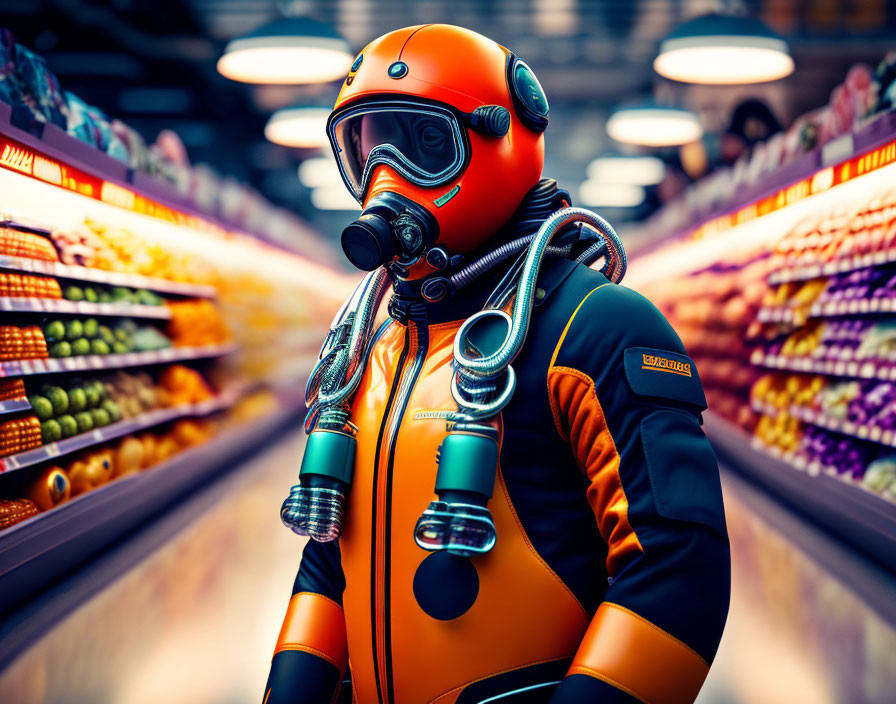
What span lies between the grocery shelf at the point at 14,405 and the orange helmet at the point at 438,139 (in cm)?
259

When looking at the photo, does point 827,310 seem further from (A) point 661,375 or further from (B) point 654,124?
(A) point 661,375

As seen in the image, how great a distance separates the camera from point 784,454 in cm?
551

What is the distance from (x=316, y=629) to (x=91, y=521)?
3.27m

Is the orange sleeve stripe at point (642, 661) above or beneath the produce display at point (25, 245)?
beneath

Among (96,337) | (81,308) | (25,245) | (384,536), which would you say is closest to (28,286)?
(25,245)

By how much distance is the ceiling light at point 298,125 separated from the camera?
763 cm

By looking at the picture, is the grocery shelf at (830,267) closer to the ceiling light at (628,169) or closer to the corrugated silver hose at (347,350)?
the corrugated silver hose at (347,350)

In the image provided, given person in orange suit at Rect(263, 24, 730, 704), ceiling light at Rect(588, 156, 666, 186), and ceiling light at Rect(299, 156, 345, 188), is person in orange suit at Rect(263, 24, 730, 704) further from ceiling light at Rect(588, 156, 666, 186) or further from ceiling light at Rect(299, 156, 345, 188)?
ceiling light at Rect(588, 156, 666, 186)

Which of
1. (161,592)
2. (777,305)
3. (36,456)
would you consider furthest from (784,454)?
(36,456)

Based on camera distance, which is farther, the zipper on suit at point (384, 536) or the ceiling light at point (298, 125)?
the ceiling light at point (298, 125)

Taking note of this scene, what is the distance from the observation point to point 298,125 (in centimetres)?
769

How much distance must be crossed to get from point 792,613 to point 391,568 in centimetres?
297

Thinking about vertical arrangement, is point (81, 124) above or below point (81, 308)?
above

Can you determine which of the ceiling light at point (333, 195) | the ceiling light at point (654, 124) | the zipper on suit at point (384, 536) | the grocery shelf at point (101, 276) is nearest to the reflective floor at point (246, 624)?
the grocery shelf at point (101, 276)
